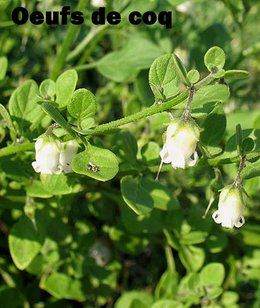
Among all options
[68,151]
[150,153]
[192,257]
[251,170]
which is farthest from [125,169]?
[192,257]

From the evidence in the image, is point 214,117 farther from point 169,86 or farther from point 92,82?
point 92,82

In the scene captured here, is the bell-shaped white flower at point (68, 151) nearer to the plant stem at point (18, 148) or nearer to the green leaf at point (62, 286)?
the plant stem at point (18, 148)

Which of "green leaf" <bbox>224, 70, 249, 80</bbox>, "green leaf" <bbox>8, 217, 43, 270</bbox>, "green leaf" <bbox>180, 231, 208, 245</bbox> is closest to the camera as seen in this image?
"green leaf" <bbox>224, 70, 249, 80</bbox>

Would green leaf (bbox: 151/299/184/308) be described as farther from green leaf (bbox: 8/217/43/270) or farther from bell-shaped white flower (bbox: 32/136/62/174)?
bell-shaped white flower (bbox: 32/136/62/174)

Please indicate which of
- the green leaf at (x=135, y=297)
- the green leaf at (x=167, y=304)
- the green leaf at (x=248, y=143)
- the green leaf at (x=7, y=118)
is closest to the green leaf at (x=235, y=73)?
the green leaf at (x=248, y=143)

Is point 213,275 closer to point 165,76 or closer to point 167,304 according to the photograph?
point 167,304

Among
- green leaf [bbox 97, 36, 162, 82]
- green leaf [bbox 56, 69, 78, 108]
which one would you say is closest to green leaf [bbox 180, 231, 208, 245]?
green leaf [bbox 97, 36, 162, 82]
